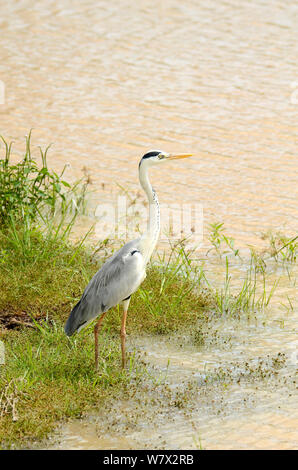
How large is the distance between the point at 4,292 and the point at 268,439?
2.55 meters

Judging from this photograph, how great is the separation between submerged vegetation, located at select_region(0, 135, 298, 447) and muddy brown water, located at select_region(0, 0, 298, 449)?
7.2 inches

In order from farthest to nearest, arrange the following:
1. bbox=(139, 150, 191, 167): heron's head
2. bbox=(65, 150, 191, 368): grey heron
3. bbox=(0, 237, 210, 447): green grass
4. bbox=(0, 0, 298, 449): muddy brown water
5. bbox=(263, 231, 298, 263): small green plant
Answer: bbox=(263, 231, 298, 263): small green plant < bbox=(139, 150, 191, 167): heron's head < bbox=(65, 150, 191, 368): grey heron < bbox=(0, 0, 298, 449): muddy brown water < bbox=(0, 237, 210, 447): green grass

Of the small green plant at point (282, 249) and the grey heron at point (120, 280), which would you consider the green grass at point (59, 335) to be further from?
the small green plant at point (282, 249)

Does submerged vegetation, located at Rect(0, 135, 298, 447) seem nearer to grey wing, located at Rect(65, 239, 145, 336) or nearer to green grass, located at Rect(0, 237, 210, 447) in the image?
green grass, located at Rect(0, 237, 210, 447)

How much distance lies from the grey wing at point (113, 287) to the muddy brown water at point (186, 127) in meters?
0.58

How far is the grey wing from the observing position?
6.00 metres

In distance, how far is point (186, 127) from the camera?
12117 millimetres

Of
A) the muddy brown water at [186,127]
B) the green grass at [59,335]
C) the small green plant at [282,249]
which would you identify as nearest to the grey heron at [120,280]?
the green grass at [59,335]

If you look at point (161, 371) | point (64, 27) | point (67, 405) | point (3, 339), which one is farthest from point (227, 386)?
point (64, 27)

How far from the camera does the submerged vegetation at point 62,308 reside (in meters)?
5.45

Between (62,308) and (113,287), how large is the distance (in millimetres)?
1047

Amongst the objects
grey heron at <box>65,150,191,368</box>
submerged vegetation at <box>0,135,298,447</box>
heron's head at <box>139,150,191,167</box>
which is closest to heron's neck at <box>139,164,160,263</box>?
grey heron at <box>65,150,191,368</box>

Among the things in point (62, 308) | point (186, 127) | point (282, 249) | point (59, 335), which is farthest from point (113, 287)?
point (186, 127)

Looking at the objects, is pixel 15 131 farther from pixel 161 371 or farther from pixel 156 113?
pixel 161 371
